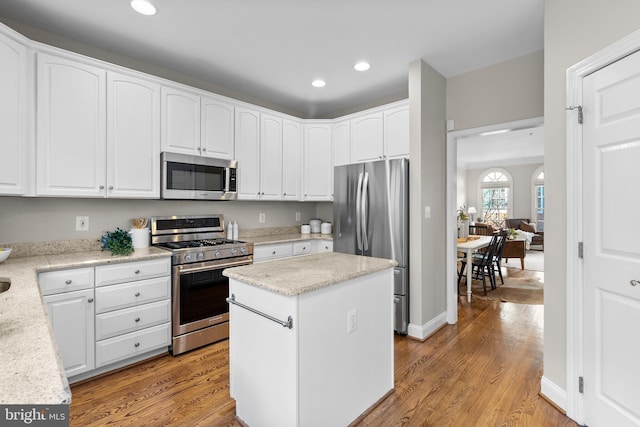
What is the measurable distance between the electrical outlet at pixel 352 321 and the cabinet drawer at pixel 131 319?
1706 mm

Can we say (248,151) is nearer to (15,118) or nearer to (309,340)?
(15,118)

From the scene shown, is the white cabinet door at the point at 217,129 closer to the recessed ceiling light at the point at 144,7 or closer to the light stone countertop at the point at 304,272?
the recessed ceiling light at the point at 144,7

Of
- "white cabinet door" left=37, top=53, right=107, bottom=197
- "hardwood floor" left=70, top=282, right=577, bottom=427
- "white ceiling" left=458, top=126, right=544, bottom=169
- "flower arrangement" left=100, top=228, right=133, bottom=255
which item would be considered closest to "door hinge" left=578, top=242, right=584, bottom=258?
"hardwood floor" left=70, top=282, right=577, bottom=427

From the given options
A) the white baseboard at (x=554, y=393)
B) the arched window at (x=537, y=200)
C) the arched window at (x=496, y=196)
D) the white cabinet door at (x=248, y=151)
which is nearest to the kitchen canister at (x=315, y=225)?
the white cabinet door at (x=248, y=151)

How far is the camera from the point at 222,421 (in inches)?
75.8

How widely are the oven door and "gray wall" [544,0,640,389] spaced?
262 centimetres

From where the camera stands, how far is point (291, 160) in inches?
162

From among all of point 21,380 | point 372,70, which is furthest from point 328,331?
point 372,70

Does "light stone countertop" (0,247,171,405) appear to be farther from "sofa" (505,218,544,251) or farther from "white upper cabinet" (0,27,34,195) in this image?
"sofa" (505,218,544,251)

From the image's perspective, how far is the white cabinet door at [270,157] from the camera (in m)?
3.80

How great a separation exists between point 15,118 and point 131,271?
129 cm

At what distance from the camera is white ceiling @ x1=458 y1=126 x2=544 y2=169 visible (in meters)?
6.81

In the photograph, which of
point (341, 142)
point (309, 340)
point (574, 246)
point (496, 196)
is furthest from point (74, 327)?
point (496, 196)

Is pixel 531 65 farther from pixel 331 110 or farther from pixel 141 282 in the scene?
pixel 141 282
